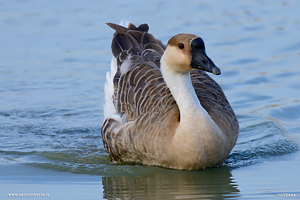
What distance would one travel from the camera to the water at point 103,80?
7.29 m

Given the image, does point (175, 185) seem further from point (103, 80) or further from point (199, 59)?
point (103, 80)

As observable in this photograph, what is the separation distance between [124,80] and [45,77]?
4961 millimetres

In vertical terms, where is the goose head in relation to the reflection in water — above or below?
above

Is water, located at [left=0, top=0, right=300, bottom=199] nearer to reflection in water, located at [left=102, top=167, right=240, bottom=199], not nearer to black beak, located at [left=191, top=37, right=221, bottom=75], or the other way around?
reflection in water, located at [left=102, top=167, right=240, bottom=199]

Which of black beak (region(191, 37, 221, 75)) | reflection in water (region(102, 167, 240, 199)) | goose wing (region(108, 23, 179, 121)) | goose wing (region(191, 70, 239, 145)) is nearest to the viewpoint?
reflection in water (region(102, 167, 240, 199))

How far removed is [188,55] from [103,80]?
5.94 metres

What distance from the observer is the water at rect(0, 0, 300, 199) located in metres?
7.29

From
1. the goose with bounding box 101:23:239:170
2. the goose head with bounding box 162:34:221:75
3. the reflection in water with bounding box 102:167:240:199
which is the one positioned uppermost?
the goose head with bounding box 162:34:221:75

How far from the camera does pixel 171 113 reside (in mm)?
7520

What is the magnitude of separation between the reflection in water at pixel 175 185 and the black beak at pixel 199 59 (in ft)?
4.84

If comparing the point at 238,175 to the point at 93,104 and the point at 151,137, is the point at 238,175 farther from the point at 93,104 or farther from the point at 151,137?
the point at 93,104

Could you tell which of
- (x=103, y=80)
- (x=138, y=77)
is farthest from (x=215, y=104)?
(x=103, y=80)

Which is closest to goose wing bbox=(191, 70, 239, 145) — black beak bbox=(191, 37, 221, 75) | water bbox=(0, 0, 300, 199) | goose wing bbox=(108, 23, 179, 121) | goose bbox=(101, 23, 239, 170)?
goose bbox=(101, 23, 239, 170)

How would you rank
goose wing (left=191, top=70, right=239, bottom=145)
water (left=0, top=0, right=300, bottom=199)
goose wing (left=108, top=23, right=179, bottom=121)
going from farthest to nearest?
goose wing (left=108, top=23, right=179, bottom=121) → goose wing (left=191, top=70, right=239, bottom=145) → water (left=0, top=0, right=300, bottom=199)
